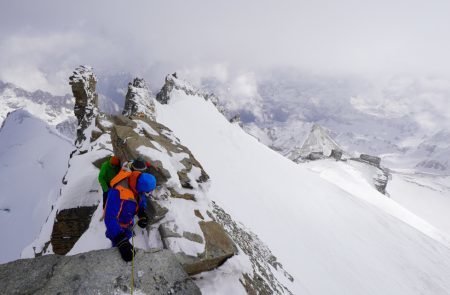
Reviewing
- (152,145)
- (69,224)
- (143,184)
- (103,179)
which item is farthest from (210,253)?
(69,224)

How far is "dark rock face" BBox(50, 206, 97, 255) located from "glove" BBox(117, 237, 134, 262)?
6617mm

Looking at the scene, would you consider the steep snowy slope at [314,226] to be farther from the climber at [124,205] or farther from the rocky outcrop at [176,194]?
the climber at [124,205]

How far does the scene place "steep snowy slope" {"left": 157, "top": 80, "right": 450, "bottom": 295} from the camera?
18.5 m

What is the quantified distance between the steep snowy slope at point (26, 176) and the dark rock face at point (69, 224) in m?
63.4

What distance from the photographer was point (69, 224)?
1241cm

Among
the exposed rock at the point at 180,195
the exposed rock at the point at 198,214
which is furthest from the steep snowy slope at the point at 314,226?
the exposed rock at the point at 180,195

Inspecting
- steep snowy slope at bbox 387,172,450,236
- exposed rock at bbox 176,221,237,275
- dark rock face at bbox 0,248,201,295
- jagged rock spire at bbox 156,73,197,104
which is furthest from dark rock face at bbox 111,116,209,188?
steep snowy slope at bbox 387,172,450,236

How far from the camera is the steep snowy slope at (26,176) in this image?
220 ft

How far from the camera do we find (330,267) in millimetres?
19000

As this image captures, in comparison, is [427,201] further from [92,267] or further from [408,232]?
[92,267]

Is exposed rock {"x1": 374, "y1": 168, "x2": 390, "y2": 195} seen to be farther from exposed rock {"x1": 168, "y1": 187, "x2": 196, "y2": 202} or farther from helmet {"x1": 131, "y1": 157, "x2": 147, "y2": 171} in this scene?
helmet {"x1": 131, "y1": 157, "x2": 147, "y2": 171}

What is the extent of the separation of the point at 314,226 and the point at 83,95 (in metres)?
24.7

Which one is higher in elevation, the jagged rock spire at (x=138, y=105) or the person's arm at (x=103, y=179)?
the person's arm at (x=103, y=179)

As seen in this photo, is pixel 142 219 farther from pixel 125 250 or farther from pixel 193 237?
pixel 193 237
